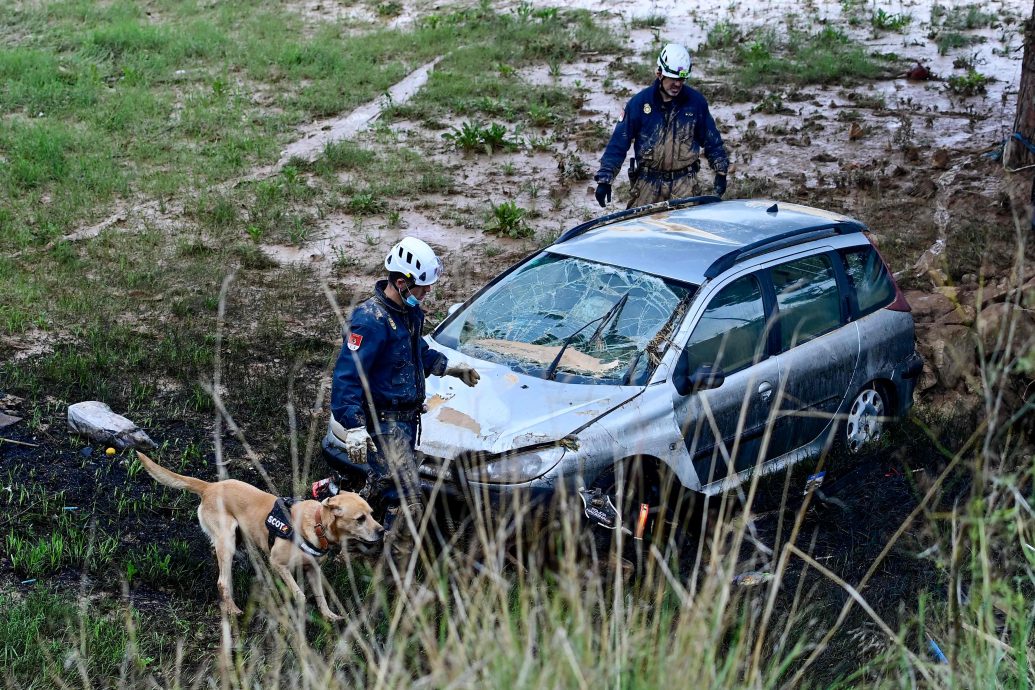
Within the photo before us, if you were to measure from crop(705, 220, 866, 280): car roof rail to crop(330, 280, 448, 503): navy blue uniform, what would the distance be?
5.56 feet

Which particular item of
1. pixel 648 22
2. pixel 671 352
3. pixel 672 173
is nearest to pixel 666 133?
pixel 672 173

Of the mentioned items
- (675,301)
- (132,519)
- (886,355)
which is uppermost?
(675,301)

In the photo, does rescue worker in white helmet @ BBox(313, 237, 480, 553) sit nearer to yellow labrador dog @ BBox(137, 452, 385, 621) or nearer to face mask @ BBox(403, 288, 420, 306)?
face mask @ BBox(403, 288, 420, 306)

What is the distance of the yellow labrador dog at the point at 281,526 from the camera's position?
4.76m

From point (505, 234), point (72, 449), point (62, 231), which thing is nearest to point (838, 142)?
point (505, 234)

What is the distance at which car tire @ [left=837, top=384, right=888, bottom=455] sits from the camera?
21.6ft

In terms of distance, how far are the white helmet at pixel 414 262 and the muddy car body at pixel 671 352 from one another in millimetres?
745

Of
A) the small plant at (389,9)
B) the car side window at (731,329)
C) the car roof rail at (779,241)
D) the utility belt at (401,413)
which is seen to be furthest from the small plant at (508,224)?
the small plant at (389,9)

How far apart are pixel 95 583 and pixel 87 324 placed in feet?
12.9

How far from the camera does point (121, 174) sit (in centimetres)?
1204

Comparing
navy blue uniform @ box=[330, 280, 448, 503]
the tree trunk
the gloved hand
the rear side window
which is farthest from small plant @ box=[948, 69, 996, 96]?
navy blue uniform @ box=[330, 280, 448, 503]

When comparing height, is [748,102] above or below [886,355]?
above

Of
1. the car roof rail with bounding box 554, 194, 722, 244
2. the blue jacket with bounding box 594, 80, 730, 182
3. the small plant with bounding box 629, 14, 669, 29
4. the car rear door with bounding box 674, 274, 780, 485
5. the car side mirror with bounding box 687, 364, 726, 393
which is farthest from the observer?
the small plant with bounding box 629, 14, 669, 29

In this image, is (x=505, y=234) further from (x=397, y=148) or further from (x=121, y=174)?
(x=121, y=174)
